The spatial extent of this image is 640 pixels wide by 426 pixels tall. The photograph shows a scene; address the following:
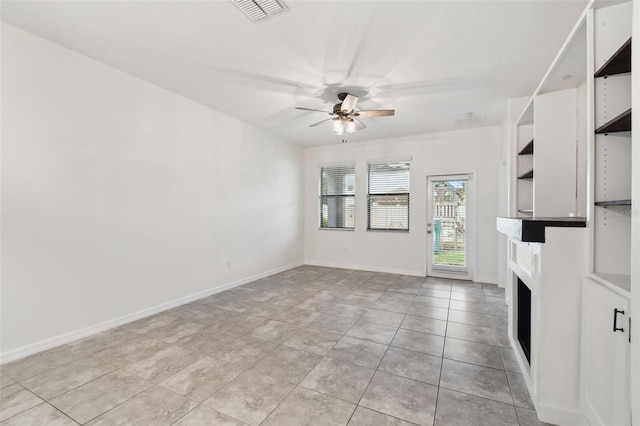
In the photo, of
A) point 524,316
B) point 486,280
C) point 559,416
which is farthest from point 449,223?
point 559,416

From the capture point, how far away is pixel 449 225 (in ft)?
18.1

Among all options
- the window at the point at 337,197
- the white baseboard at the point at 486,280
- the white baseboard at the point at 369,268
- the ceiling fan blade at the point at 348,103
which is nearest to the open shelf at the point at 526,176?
the ceiling fan blade at the point at 348,103

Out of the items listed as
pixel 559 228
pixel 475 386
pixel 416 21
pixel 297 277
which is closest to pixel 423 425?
pixel 475 386

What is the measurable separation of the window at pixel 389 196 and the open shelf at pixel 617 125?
4390 mm

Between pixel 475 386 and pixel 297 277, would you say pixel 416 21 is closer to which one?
pixel 475 386

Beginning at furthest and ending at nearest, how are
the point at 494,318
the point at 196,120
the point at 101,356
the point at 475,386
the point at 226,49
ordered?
the point at 196,120
the point at 494,318
the point at 226,49
the point at 101,356
the point at 475,386

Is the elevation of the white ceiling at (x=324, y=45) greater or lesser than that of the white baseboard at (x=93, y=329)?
greater

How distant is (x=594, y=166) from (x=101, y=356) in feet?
13.2

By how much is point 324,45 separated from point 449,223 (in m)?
4.29

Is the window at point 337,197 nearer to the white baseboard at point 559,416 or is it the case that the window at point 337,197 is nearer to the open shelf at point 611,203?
the white baseboard at point 559,416

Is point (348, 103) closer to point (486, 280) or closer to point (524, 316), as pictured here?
point (524, 316)

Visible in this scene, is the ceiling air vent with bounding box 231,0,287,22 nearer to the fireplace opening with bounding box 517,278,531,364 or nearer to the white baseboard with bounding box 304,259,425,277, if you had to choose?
the fireplace opening with bounding box 517,278,531,364

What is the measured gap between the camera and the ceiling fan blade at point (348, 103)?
332cm

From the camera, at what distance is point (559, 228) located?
171cm
